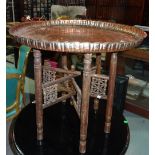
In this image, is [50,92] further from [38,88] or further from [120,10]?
[120,10]

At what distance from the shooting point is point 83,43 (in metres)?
0.65

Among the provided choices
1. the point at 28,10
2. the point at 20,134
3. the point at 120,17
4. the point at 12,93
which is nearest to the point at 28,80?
the point at 12,93

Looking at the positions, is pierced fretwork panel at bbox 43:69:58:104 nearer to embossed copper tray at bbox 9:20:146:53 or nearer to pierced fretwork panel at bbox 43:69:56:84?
pierced fretwork panel at bbox 43:69:56:84

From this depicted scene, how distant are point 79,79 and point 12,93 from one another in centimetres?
48

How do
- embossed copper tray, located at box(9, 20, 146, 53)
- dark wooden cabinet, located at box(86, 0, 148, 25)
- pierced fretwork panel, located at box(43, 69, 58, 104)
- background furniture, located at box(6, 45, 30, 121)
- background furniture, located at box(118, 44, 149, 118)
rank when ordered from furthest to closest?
1. dark wooden cabinet, located at box(86, 0, 148, 25)
2. background furniture, located at box(118, 44, 149, 118)
3. background furniture, located at box(6, 45, 30, 121)
4. pierced fretwork panel, located at box(43, 69, 58, 104)
5. embossed copper tray, located at box(9, 20, 146, 53)

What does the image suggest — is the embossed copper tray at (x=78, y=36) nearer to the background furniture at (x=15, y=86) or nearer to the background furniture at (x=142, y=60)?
the background furniture at (x=15, y=86)

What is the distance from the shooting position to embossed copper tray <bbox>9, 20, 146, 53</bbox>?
0.65m

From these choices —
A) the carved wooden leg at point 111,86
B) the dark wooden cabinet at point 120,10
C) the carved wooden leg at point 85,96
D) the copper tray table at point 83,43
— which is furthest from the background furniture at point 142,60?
the dark wooden cabinet at point 120,10

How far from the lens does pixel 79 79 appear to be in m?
1.54

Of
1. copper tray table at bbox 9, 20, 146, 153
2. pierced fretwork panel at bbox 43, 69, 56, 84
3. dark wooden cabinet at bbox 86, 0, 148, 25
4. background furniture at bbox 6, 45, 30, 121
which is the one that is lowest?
background furniture at bbox 6, 45, 30, 121

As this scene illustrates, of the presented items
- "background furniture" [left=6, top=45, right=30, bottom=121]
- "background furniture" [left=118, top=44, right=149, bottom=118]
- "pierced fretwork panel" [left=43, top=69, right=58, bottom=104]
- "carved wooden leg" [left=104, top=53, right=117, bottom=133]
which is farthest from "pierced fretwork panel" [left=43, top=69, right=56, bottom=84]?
"background furniture" [left=118, top=44, right=149, bottom=118]

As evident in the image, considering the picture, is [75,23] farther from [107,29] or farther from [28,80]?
A: [28,80]

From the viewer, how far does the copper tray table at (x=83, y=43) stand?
0.66 metres

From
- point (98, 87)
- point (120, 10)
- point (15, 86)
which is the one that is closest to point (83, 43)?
point (98, 87)
